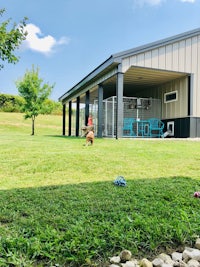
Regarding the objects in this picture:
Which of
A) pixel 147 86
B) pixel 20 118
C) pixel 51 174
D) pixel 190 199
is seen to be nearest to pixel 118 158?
pixel 51 174

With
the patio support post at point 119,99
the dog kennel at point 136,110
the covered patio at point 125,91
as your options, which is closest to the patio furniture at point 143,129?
the dog kennel at point 136,110

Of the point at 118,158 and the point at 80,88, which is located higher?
the point at 80,88

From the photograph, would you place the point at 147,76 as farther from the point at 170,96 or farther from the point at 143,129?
the point at 143,129

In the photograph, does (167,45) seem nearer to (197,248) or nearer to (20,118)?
(197,248)

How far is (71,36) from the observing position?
58.7 feet

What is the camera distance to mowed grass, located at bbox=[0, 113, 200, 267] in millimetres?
1652

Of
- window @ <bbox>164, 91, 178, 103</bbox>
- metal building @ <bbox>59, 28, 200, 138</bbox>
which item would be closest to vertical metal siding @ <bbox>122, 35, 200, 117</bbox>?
metal building @ <bbox>59, 28, 200, 138</bbox>

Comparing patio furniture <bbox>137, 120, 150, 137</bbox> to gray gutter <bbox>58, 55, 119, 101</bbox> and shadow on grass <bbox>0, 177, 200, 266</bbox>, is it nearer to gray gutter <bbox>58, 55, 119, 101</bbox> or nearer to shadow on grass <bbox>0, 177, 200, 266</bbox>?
gray gutter <bbox>58, 55, 119, 101</bbox>

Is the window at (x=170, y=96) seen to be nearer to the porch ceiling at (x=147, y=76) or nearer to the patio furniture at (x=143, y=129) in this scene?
the porch ceiling at (x=147, y=76)

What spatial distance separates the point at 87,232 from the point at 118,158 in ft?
11.2

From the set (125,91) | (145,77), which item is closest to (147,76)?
(145,77)

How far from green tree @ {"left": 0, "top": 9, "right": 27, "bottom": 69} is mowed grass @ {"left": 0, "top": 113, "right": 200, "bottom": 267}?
1.68 meters

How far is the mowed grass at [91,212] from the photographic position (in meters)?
1.65

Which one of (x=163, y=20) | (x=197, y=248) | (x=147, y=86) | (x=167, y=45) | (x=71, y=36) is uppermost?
(x=71, y=36)
